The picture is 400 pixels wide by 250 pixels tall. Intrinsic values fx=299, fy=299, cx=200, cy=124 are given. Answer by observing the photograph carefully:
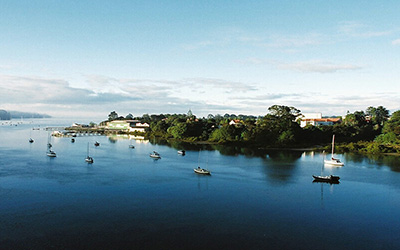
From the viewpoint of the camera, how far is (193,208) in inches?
1144

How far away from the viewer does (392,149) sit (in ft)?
236

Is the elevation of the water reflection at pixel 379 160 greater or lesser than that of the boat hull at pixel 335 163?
greater

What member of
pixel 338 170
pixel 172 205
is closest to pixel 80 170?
pixel 172 205

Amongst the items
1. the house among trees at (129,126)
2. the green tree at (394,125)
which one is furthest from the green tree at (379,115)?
the house among trees at (129,126)

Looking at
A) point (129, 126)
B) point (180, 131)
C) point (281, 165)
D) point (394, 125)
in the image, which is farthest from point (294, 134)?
point (129, 126)

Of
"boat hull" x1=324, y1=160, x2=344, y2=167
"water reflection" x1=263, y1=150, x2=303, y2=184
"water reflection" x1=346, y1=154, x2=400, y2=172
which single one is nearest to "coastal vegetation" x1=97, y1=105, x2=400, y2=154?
"water reflection" x1=346, y1=154, x2=400, y2=172

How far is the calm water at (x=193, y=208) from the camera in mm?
22031

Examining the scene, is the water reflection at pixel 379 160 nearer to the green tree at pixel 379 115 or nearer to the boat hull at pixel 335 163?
the boat hull at pixel 335 163

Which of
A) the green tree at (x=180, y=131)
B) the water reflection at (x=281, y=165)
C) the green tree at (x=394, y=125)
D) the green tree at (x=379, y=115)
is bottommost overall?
the water reflection at (x=281, y=165)

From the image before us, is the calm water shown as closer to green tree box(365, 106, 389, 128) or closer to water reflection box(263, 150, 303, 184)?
water reflection box(263, 150, 303, 184)

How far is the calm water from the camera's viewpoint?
22.0m

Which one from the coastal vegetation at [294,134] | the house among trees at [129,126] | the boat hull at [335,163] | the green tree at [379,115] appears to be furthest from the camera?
the house among trees at [129,126]

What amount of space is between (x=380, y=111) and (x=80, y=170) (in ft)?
373

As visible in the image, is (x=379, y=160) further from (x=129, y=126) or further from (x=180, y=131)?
(x=129, y=126)
